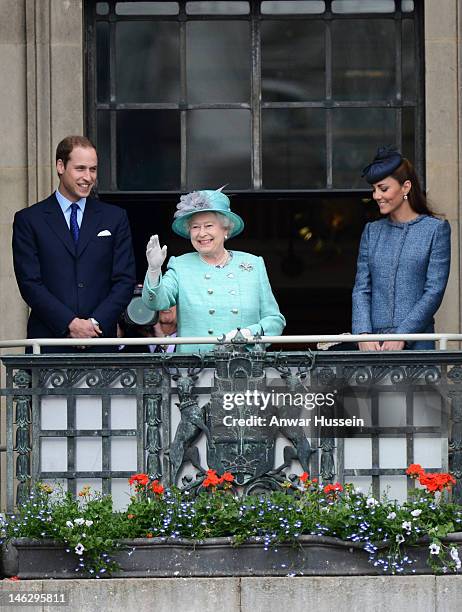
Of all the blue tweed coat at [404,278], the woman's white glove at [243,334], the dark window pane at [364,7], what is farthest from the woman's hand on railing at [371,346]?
the dark window pane at [364,7]

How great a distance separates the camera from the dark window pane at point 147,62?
14.7 meters

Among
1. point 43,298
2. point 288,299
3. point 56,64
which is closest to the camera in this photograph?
point 43,298

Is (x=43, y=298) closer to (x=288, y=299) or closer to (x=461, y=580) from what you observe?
(x=461, y=580)

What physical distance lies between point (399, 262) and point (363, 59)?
303cm

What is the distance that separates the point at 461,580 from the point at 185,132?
481 cm

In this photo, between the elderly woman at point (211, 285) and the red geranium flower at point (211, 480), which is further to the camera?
the elderly woman at point (211, 285)

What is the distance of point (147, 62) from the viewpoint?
48.2 ft

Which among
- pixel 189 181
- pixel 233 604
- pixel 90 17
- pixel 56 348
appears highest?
pixel 90 17

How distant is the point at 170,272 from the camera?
39.0 feet

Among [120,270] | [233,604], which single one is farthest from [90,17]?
[233,604]

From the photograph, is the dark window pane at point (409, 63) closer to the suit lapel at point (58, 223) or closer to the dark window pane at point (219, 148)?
the dark window pane at point (219, 148)

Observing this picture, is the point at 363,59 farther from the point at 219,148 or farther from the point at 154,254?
the point at 154,254

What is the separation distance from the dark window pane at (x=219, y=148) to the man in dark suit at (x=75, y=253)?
228 cm

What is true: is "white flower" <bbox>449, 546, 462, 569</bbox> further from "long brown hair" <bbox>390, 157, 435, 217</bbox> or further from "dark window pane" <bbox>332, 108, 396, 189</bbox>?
"dark window pane" <bbox>332, 108, 396, 189</bbox>
